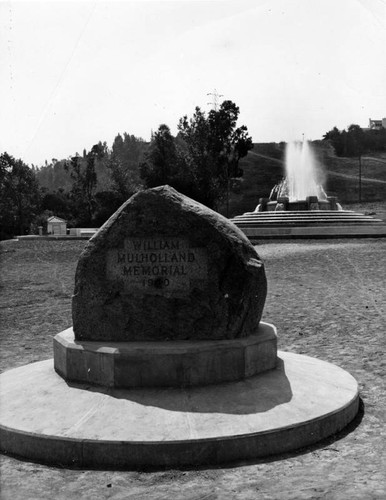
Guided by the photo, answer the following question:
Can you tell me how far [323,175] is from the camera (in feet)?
306

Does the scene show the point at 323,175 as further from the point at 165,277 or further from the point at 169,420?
the point at 169,420

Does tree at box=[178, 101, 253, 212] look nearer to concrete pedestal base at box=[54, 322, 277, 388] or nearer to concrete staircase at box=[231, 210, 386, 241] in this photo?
concrete staircase at box=[231, 210, 386, 241]

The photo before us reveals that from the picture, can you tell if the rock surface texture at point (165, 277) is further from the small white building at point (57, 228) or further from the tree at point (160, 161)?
the tree at point (160, 161)

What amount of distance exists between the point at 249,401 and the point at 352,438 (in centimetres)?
78

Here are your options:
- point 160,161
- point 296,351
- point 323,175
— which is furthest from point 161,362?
point 323,175

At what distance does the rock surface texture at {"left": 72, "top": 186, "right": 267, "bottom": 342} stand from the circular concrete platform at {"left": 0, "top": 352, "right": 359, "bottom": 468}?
570 mm

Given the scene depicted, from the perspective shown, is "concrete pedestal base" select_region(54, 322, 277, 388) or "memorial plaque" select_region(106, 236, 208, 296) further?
"memorial plaque" select_region(106, 236, 208, 296)

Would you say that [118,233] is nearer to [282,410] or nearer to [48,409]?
[48,409]

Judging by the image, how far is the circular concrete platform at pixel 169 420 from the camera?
3787 millimetres

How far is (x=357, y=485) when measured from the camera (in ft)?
11.2

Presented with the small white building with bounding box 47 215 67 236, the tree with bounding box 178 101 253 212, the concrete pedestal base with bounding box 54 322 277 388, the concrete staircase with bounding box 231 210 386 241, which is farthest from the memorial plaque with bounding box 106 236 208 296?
the tree with bounding box 178 101 253 212

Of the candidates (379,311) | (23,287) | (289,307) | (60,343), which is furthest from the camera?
(23,287)

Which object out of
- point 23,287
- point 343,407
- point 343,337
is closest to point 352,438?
point 343,407

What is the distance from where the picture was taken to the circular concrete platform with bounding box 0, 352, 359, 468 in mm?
3787
